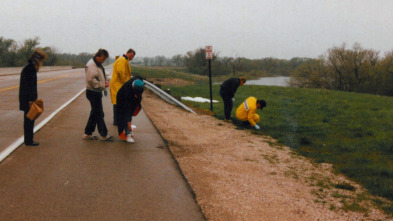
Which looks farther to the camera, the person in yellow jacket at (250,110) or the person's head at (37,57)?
the person in yellow jacket at (250,110)

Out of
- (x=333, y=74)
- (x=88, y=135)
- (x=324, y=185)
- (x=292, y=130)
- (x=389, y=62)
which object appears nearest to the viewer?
(x=324, y=185)

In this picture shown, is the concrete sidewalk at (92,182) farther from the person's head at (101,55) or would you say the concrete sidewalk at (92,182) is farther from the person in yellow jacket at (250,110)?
the person in yellow jacket at (250,110)

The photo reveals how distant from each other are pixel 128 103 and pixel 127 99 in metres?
0.09

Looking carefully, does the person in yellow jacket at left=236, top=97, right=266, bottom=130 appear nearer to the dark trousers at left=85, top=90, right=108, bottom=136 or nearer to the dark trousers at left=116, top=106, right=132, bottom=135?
the dark trousers at left=116, top=106, right=132, bottom=135

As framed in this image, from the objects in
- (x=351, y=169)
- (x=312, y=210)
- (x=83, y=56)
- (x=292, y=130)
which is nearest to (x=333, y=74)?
(x=292, y=130)

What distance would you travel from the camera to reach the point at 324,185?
5496 millimetres

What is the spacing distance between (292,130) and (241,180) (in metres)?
5.98

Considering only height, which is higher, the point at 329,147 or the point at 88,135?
the point at 88,135

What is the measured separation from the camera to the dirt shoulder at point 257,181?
4121 millimetres

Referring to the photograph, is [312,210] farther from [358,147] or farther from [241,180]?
[358,147]

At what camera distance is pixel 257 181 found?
5.21 m

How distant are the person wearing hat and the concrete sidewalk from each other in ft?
0.93

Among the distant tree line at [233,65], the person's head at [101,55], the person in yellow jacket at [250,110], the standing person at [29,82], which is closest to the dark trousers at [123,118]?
the person's head at [101,55]

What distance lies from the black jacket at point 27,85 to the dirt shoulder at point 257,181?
9.33 ft
